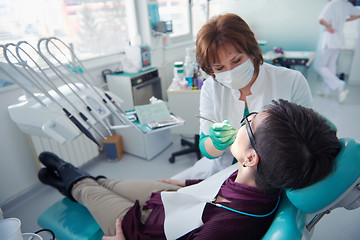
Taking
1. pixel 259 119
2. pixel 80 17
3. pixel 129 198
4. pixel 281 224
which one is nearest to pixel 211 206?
pixel 281 224

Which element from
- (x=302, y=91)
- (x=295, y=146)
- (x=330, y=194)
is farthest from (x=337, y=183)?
(x=302, y=91)

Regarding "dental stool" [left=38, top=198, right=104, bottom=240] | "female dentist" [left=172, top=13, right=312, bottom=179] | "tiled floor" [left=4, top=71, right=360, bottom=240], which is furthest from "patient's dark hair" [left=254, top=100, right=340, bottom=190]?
"dental stool" [left=38, top=198, right=104, bottom=240]

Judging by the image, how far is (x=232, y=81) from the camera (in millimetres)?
1131

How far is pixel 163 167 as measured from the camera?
2346 millimetres

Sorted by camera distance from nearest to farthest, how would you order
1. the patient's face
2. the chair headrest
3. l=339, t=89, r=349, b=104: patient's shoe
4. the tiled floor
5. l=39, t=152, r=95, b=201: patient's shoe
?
the chair headrest < the patient's face < the tiled floor < l=339, t=89, r=349, b=104: patient's shoe < l=39, t=152, r=95, b=201: patient's shoe

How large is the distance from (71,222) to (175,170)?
1.21 meters

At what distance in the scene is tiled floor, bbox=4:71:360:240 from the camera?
0.95 metres

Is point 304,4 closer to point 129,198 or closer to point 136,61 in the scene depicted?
point 129,198

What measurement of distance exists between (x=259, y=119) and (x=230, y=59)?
0.39 metres

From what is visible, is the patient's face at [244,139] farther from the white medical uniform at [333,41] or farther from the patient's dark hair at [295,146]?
the white medical uniform at [333,41]

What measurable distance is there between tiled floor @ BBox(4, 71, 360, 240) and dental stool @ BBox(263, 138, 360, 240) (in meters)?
0.17

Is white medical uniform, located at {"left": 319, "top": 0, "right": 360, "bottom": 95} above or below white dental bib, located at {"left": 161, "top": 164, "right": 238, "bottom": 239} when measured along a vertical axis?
above

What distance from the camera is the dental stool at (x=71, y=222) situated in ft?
3.73

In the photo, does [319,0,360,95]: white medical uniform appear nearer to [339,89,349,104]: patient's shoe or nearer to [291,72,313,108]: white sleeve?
[339,89,349,104]: patient's shoe
